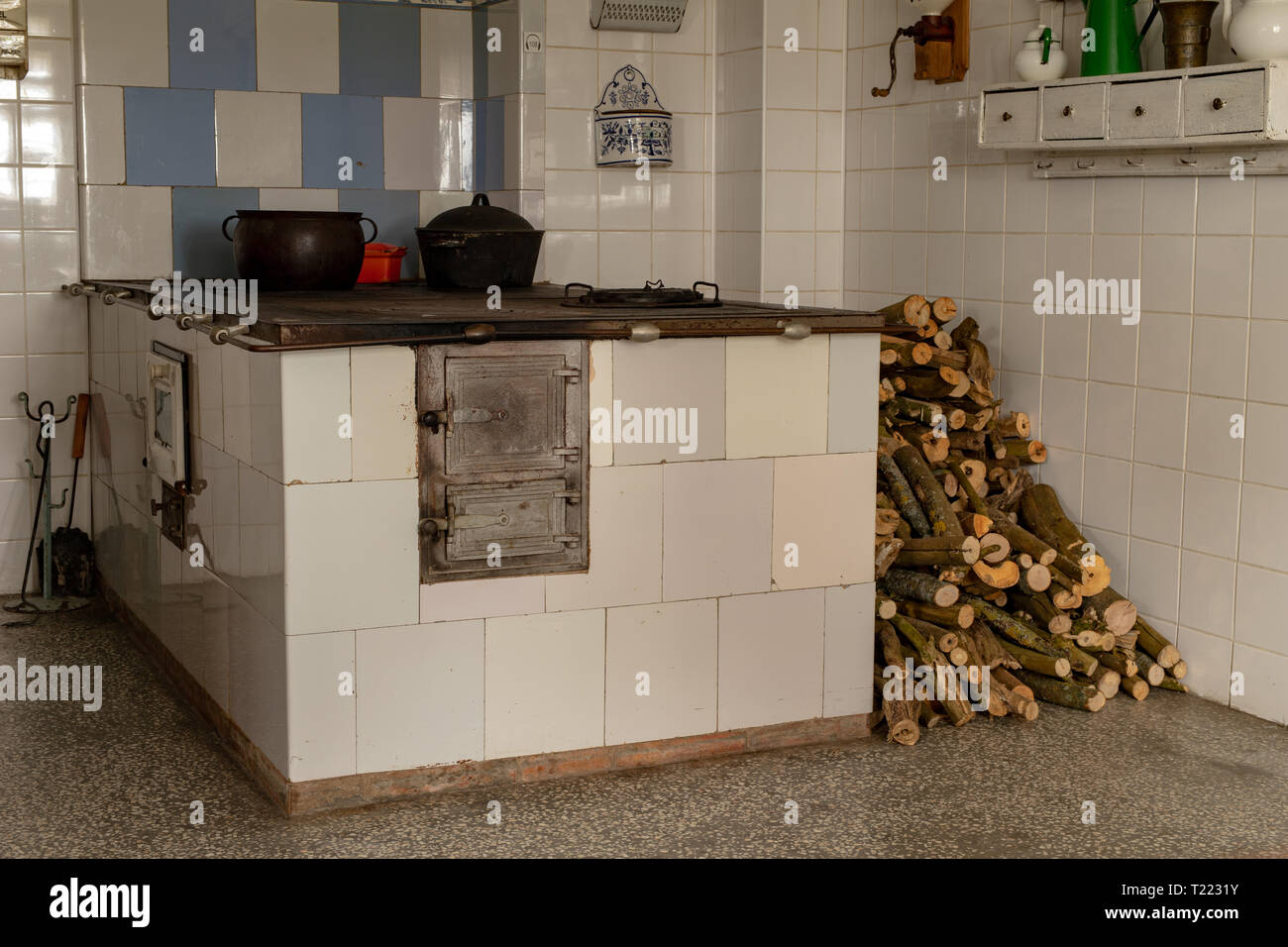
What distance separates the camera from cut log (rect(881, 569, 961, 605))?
3176 mm

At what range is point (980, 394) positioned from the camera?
3.55 meters

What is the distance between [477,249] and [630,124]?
0.89 metres

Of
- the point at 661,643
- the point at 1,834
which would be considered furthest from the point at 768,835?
the point at 1,834

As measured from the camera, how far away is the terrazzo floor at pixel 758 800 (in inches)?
97.6

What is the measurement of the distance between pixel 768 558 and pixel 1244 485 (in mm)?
1091

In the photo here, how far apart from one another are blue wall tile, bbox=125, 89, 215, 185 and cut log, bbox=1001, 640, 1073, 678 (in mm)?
2627

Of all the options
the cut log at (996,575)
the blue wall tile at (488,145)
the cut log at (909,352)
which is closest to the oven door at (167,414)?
the blue wall tile at (488,145)

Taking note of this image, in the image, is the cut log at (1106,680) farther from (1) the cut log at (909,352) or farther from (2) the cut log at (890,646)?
(1) the cut log at (909,352)

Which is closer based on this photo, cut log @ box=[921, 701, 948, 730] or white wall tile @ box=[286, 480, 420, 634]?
white wall tile @ box=[286, 480, 420, 634]

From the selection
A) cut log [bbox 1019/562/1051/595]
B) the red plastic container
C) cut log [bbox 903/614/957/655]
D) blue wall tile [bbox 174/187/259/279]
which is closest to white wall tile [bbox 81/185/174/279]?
blue wall tile [bbox 174/187/259/279]

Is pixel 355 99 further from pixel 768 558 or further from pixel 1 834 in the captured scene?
pixel 1 834

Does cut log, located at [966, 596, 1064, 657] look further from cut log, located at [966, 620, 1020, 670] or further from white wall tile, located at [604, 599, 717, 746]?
white wall tile, located at [604, 599, 717, 746]

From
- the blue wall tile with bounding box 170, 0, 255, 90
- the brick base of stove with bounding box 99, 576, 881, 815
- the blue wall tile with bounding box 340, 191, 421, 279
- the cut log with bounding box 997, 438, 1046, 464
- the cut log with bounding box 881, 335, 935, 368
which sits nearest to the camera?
the brick base of stove with bounding box 99, 576, 881, 815

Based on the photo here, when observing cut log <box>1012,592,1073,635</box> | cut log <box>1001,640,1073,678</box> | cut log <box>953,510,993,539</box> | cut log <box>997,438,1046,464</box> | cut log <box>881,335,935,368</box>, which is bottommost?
cut log <box>1001,640,1073,678</box>
